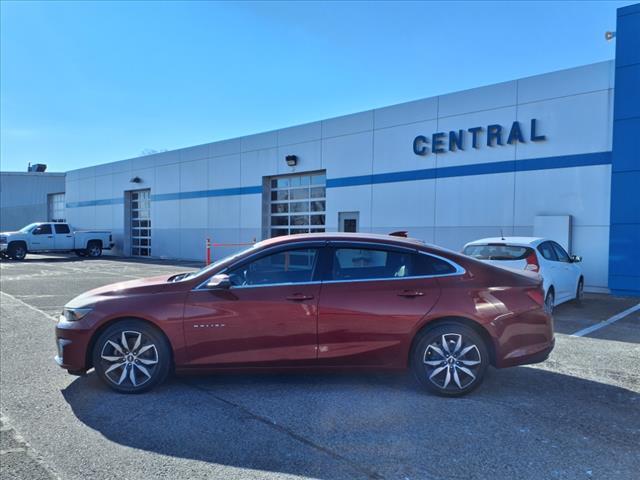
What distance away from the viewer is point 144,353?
4754 millimetres

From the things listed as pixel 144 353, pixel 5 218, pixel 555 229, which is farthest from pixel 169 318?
pixel 5 218

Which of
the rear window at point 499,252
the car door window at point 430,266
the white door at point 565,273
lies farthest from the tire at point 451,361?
the white door at point 565,273

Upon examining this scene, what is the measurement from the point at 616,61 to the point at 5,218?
52090mm

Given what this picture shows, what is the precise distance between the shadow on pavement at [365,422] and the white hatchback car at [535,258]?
3234 mm

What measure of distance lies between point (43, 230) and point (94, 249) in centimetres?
305

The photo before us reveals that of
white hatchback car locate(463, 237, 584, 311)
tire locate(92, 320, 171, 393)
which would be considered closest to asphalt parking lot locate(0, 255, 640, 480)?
tire locate(92, 320, 171, 393)

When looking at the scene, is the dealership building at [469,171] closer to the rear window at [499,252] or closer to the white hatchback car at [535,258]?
the white hatchback car at [535,258]

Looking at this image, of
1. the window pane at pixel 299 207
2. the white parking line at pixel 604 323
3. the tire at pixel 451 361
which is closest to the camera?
the tire at pixel 451 361

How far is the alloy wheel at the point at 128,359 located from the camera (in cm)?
475

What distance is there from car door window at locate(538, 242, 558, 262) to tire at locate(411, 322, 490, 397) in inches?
188

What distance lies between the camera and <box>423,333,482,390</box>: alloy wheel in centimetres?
464

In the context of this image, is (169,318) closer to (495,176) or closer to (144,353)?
(144,353)

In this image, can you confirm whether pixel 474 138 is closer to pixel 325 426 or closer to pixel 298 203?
pixel 298 203

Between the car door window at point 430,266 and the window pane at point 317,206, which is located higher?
the window pane at point 317,206
